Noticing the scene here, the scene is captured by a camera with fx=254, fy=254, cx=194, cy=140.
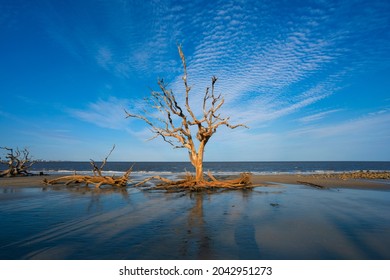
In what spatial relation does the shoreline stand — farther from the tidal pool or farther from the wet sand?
the tidal pool

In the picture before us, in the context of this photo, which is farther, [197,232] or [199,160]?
[199,160]

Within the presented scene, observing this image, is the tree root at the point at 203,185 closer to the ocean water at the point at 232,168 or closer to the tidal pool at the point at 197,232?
the ocean water at the point at 232,168

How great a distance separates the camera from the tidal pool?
201 inches

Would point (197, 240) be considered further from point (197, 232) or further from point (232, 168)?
point (232, 168)

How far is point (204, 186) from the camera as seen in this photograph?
1677cm

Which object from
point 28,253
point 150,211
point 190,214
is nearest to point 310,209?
point 190,214

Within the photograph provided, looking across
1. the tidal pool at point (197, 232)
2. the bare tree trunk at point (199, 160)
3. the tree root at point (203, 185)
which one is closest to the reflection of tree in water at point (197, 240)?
the tidal pool at point (197, 232)

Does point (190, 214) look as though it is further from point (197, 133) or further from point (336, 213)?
point (197, 133)

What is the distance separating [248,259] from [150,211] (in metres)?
5.51

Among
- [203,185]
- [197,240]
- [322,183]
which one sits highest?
[203,185]

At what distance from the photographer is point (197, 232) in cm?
652

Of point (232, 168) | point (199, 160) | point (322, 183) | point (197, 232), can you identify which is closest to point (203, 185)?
point (199, 160)

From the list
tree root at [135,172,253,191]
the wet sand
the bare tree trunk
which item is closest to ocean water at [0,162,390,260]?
the wet sand

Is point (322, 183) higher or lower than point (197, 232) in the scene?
higher
